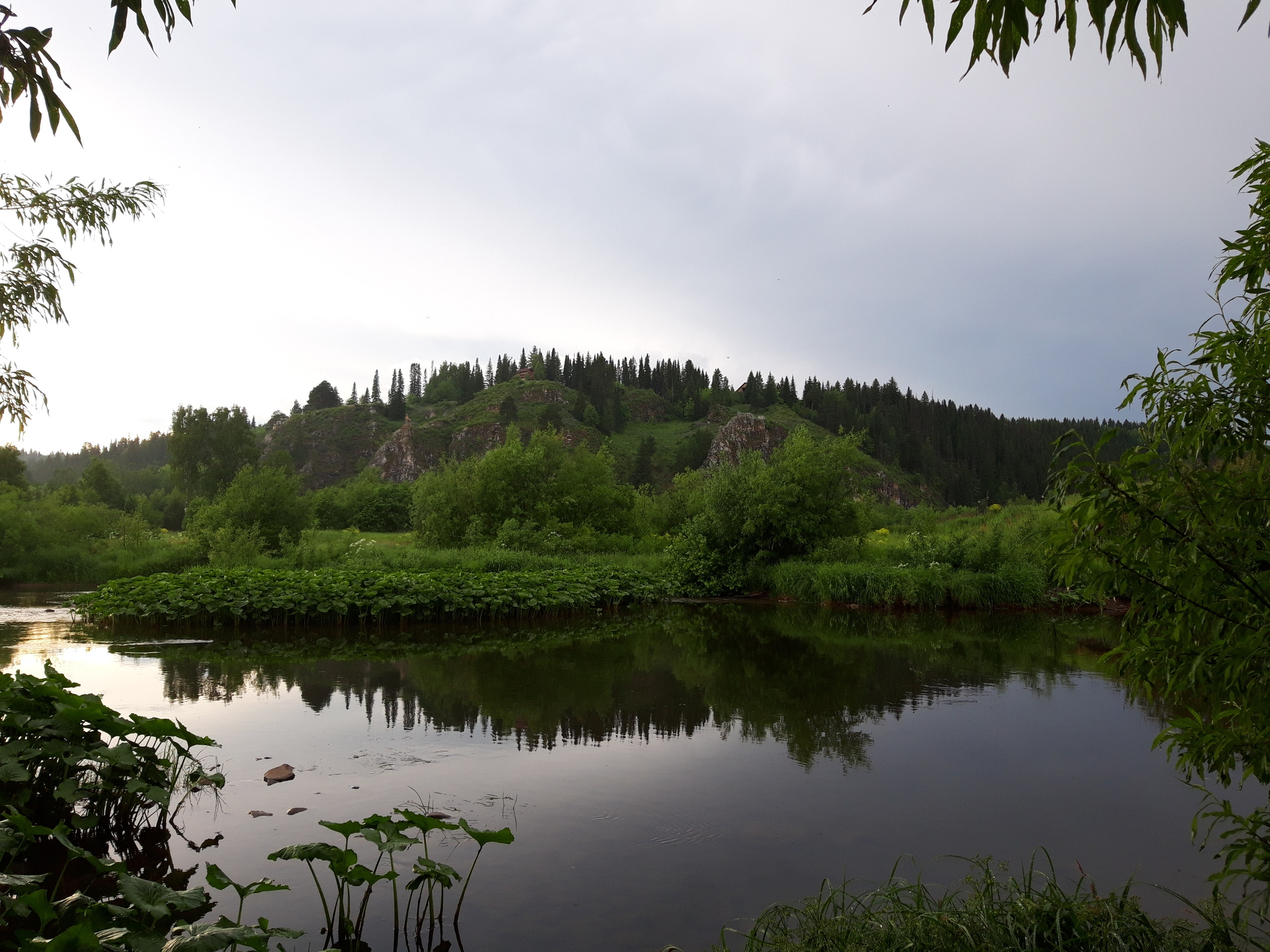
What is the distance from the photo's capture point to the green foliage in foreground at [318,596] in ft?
45.5

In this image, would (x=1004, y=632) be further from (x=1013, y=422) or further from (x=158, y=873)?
(x=1013, y=422)

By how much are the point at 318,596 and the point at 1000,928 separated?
13324mm

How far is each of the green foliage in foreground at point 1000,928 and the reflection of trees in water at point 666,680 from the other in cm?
349

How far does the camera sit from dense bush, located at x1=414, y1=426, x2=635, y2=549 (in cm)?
2717

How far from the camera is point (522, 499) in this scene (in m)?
27.9

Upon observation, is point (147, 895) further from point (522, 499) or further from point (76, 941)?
point (522, 499)

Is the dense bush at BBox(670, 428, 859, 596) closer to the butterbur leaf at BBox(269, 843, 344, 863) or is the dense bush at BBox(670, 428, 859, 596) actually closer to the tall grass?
the tall grass

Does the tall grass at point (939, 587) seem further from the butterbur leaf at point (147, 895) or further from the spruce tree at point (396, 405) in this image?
the spruce tree at point (396, 405)

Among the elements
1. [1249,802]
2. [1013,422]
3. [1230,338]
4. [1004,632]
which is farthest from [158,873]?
[1013,422]

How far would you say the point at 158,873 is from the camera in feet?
14.3

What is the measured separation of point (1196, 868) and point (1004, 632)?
1109 cm

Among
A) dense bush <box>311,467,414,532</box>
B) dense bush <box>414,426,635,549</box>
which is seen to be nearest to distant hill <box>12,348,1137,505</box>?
dense bush <box>311,467,414,532</box>

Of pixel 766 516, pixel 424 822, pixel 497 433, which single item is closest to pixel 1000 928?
pixel 424 822

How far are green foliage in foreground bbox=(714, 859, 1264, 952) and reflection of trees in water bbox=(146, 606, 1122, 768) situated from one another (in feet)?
11.4
